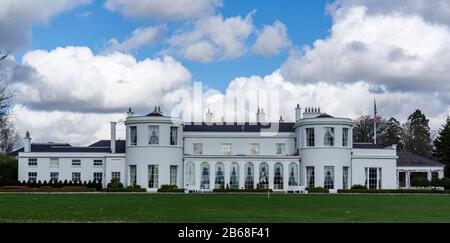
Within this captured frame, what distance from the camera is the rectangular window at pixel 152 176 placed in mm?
64250

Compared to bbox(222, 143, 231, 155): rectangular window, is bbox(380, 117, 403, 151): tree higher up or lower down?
higher up

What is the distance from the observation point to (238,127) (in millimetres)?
71188

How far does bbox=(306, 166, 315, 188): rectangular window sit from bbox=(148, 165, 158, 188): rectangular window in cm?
1430

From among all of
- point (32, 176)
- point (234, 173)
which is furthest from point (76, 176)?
point (234, 173)

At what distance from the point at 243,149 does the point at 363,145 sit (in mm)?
11963

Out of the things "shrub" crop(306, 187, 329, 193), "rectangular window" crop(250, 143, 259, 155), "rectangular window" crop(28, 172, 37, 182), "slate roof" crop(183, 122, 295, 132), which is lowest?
"shrub" crop(306, 187, 329, 193)

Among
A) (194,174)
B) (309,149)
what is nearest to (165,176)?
(194,174)

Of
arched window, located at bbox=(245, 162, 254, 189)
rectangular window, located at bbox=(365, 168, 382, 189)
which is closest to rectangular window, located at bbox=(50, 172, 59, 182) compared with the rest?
arched window, located at bbox=(245, 162, 254, 189)

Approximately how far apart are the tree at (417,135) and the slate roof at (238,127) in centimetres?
3678

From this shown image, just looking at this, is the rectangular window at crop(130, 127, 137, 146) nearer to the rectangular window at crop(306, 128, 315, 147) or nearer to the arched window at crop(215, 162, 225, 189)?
the arched window at crop(215, 162, 225, 189)

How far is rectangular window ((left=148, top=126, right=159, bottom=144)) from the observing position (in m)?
64.6
